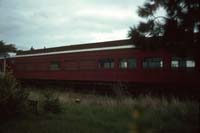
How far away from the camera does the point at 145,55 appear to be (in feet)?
54.5

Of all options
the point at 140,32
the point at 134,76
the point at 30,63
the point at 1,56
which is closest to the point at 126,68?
the point at 134,76

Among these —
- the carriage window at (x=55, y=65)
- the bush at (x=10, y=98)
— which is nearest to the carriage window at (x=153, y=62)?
the carriage window at (x=55, y=65)

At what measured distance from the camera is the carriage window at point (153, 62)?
629 inches

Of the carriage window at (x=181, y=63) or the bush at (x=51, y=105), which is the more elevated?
the carriage window at (x=181, y=63)

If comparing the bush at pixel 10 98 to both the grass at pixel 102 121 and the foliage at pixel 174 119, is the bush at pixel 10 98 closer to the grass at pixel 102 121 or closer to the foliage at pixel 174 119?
the grass at pixel 102 121

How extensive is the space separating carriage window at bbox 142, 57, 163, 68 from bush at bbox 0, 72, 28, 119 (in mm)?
8750

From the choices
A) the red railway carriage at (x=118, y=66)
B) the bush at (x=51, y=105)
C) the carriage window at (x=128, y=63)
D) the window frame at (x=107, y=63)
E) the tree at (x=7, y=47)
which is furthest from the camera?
the tree at (x=7, y=47)

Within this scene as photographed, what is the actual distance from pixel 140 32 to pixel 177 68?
6.47 meters

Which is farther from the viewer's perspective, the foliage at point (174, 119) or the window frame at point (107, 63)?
the window frame at point (107, 63)

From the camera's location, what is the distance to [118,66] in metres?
17.9

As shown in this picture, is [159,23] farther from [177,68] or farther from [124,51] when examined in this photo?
[124,51]

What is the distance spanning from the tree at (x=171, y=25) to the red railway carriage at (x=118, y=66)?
7.56ft

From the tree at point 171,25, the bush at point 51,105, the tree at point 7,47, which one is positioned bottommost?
the bush at point 51,105

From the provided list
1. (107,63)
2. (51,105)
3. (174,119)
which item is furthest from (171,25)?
(107,63)
